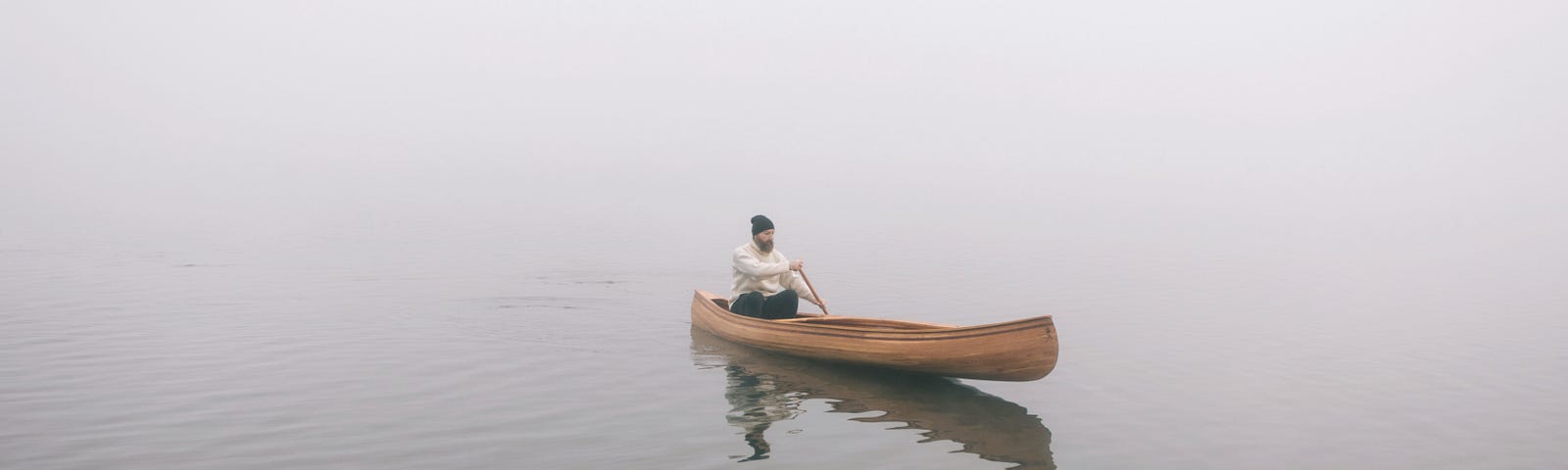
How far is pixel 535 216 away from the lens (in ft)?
141

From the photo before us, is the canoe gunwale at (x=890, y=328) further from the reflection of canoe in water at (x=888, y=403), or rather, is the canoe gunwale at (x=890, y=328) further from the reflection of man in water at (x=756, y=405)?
the reflection of man in water at (x=756, y=405)

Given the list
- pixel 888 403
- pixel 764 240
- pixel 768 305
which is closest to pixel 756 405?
pixel 888 403

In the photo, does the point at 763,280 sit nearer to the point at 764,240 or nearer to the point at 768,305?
the point at 768,305

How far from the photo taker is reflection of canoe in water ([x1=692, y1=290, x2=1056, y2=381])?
848 centimetres

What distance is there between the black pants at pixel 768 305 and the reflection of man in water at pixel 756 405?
3.09ft

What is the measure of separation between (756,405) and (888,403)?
1.07 metres

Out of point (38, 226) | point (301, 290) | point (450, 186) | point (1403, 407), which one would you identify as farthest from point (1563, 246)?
point (450, 186)

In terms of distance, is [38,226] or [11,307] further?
[38,226]

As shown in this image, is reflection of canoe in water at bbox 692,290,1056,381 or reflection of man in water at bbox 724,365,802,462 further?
reflection of canoe in water at bbox 692,290,1056,381

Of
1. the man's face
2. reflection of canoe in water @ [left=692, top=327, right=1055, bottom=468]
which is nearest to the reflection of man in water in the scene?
reflection of canoe in water @ [left=692, top=327, right=1055, bottom=468]

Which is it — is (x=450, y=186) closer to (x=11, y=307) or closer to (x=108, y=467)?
(x=11, y=307)

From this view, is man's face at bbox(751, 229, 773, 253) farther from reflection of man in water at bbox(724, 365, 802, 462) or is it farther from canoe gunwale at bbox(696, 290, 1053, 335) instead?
reflection of man in water at bbox(724, 365, 802, 462)

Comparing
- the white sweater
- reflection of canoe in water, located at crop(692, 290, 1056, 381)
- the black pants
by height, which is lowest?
reflection of canoe in water, located at crop(692, 290, 1056, 381)

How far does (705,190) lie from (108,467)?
2758 inches
